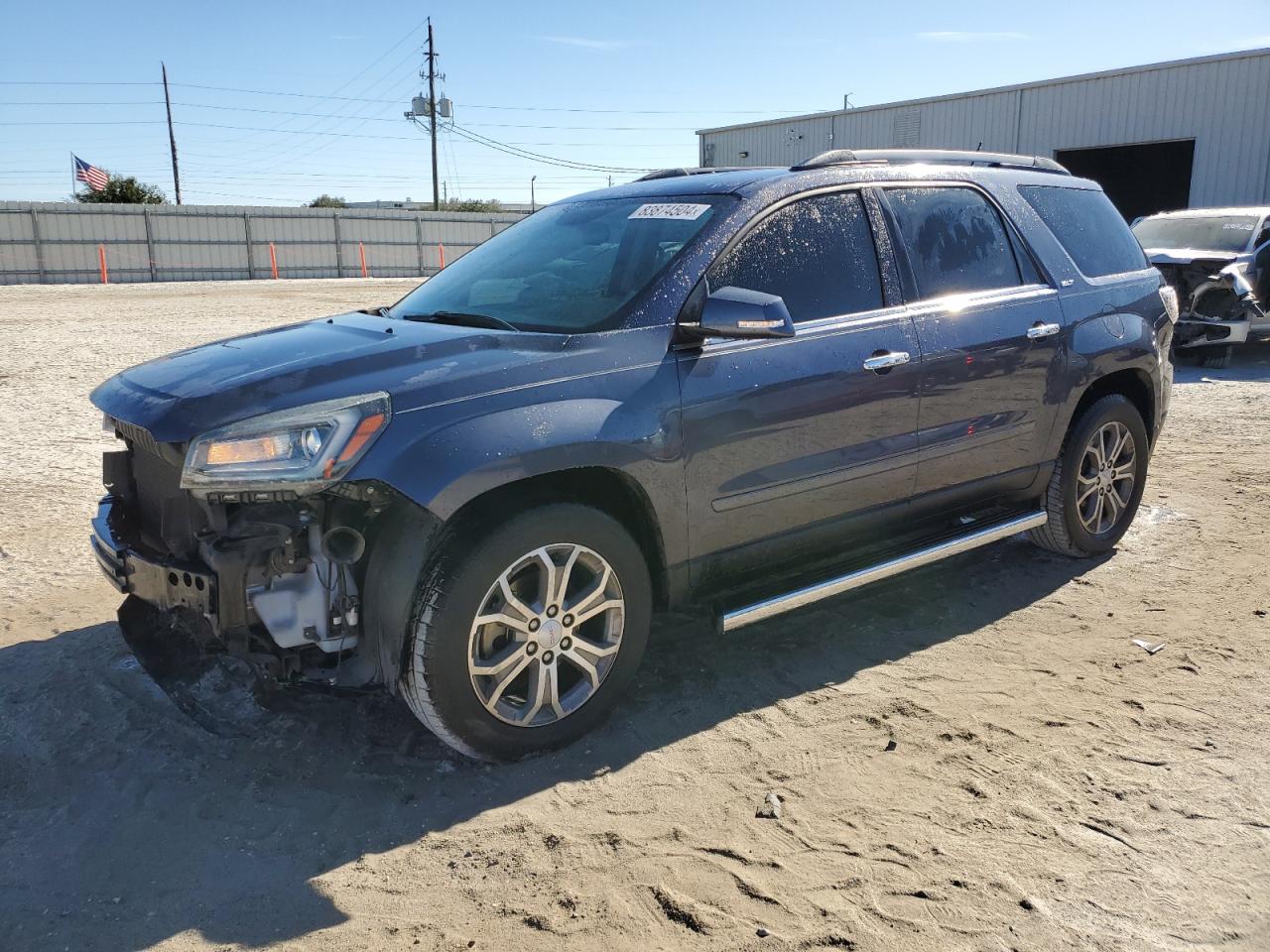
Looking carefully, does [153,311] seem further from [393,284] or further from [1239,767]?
[1239,767]

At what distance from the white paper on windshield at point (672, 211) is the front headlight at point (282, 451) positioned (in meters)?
1.53

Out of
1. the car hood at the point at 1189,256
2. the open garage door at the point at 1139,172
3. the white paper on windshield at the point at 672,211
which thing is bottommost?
the white paper on windshield at the point at 672,211

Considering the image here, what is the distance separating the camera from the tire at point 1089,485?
4.86 meters

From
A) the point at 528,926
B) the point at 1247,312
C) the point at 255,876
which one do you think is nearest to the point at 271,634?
the point at 255,876

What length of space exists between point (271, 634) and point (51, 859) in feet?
2.73

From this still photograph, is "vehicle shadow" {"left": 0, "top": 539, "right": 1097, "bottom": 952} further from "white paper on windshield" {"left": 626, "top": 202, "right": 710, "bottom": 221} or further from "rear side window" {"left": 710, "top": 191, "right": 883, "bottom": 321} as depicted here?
"white paper on windshield" {"left": 626, "top": 202, "right": 710, "bottom": 221}

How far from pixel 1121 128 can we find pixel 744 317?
25.8 metres

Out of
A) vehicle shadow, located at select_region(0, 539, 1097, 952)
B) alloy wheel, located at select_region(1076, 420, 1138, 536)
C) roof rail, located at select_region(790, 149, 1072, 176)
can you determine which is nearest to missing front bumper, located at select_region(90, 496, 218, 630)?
vehicle shadow, located at select_region(0, 539, 1097, 952)

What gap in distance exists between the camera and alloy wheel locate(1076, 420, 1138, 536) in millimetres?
4980

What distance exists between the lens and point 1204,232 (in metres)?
12.7

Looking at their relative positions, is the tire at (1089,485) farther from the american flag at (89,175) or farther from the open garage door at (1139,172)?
the american flag at (89,175)

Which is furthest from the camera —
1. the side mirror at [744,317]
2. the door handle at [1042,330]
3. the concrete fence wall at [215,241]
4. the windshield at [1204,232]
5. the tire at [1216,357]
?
the concrete fence wall at [215,241]

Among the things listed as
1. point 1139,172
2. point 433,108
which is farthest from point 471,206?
point 1139,172

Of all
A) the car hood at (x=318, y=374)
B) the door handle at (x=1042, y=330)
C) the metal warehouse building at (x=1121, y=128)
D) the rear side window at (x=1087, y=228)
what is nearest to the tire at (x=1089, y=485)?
the door handle at (x=1042, y=330)
